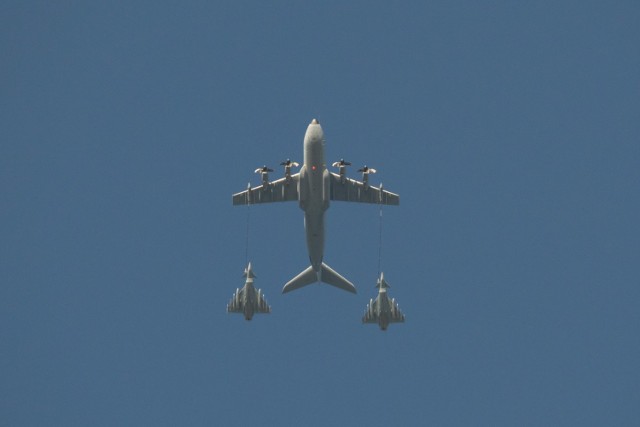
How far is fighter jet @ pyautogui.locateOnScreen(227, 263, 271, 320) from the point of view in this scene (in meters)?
121

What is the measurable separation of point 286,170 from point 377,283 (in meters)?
11.4

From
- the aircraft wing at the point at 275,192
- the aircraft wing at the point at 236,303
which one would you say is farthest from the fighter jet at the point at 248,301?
the aircraft wing at the point at 275,192

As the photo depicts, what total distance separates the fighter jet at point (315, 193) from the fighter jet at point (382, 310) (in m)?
5.03

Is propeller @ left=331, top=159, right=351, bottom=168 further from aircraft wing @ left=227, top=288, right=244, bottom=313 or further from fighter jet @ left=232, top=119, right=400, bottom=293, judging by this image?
aircraft wing @ left=227, top=288, right=244, bottom=313

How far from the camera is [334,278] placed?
125562 millimetres

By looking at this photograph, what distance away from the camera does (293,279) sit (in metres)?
125

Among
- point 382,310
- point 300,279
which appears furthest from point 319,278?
point 382,310

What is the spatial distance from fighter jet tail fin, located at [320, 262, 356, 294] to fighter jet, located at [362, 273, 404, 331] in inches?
188

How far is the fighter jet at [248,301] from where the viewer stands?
121 meters

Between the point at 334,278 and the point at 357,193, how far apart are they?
728 cm

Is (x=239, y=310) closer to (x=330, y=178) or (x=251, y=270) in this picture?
(x=251, y=270)

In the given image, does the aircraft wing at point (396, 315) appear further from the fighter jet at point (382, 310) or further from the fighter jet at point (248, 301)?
the fighter jet at point (248, 301)

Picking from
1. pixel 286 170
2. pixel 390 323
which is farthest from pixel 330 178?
pixel 390 323

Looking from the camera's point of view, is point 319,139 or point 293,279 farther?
point 293,279
